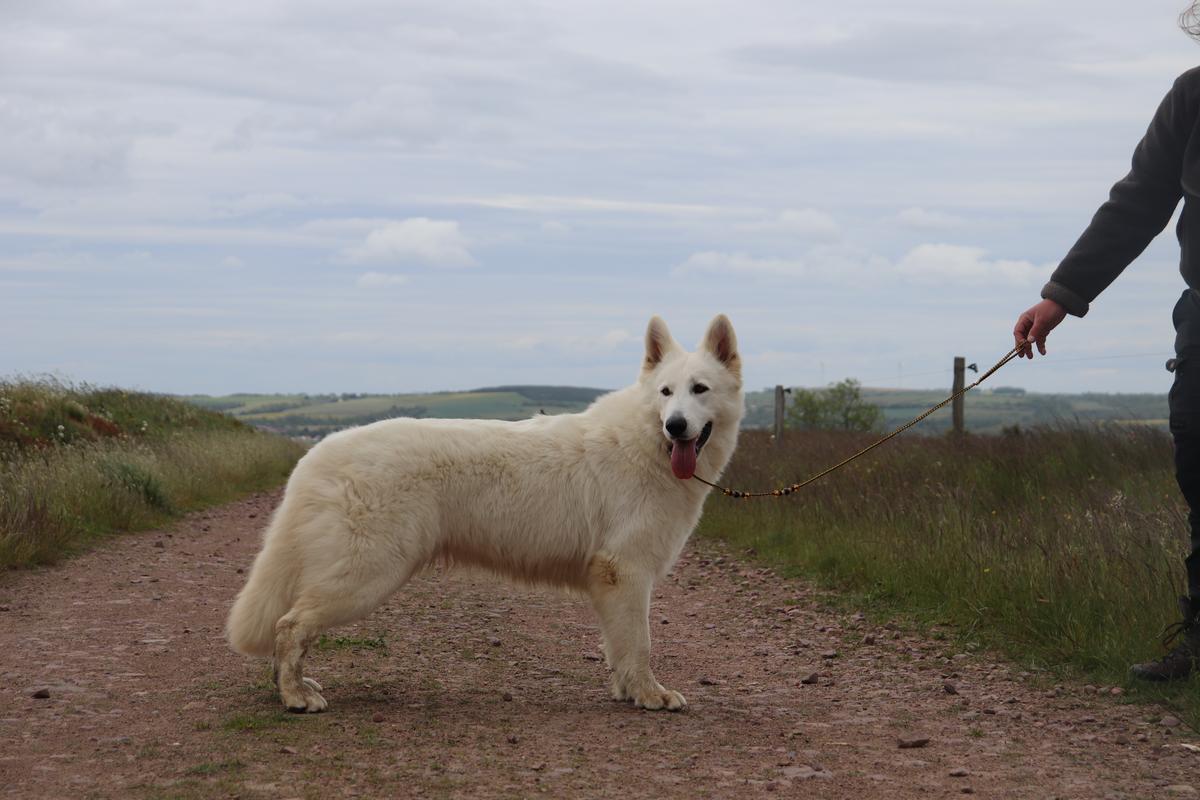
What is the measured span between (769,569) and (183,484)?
9269 millimetres

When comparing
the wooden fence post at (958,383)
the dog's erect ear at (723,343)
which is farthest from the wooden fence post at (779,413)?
the dog's erect ear at (723,343)

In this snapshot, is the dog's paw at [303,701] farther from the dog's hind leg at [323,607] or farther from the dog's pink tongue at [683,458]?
the dog's pink tongue at [683,458]

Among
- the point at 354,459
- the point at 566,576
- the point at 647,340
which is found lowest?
the point at 566,576

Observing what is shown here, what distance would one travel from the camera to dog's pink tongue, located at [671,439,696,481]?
21.4 feet

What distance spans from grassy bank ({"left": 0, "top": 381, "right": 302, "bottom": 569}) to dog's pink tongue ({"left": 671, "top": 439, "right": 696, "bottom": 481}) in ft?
21.2

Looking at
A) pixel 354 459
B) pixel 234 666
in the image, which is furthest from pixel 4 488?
pixel 354 459

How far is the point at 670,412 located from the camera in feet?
21.0

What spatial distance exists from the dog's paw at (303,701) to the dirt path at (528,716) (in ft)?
0.28

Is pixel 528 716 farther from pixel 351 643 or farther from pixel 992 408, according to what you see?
pixel 992 408

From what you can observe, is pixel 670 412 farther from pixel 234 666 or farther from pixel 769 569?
pixel 769 569

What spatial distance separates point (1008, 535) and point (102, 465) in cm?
1085

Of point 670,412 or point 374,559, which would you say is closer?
point 374,559

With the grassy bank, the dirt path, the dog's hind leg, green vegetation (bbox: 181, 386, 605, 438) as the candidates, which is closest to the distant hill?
green vegetation (bbox: 181, 386, 605, 438)

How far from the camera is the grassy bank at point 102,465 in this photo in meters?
10.8
